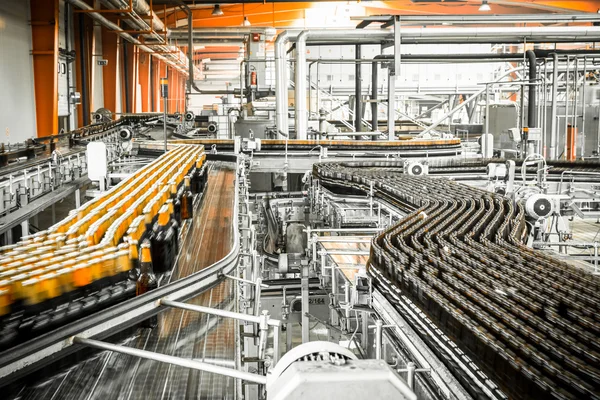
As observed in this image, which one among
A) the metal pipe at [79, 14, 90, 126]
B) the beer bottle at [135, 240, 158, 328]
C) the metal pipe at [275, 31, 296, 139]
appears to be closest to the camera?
the beer bottle at [135, 240, 158, 328]

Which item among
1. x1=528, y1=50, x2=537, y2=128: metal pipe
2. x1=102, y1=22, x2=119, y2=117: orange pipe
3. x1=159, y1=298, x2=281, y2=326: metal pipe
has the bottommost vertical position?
x1=159, y1=298, x2=281, y2=326: metal pipe

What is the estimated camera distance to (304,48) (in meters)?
14.7

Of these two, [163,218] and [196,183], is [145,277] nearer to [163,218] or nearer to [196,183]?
[163,218]

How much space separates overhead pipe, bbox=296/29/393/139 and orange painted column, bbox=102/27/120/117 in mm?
10337

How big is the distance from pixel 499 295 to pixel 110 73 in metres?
21.4

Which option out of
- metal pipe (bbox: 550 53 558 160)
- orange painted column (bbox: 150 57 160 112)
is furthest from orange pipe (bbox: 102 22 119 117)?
metal pipe (bbox: 550 53 558 160)

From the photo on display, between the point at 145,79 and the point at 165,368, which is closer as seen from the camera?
the point at 165,368

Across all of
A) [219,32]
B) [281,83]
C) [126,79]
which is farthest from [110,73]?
[281,83]

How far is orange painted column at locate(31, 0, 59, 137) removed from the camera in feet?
46.5

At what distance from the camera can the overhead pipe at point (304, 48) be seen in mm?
14453

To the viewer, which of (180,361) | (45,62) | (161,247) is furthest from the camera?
(45,62)

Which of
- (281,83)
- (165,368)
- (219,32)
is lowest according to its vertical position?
(165,368)

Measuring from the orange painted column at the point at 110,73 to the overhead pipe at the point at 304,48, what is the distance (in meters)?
10.3

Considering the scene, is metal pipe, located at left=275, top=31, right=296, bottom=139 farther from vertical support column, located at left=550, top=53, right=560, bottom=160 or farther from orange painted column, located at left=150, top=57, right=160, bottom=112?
orange painted column, located at left=150, top=57, right=160, bottom=112
